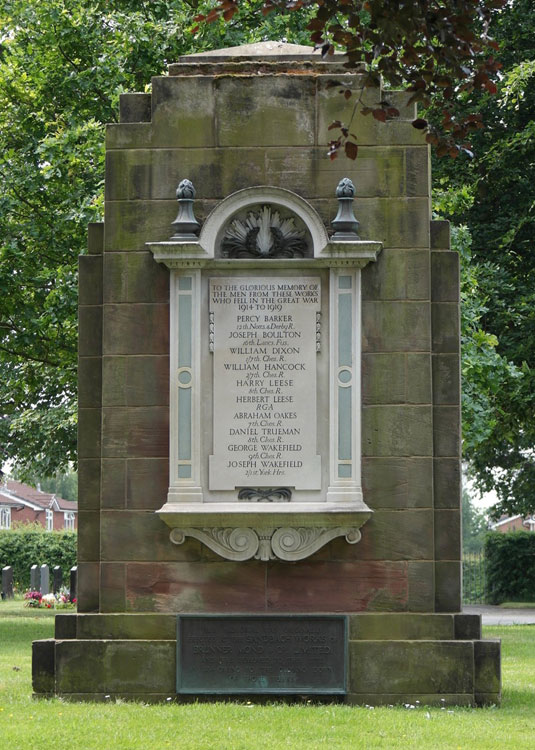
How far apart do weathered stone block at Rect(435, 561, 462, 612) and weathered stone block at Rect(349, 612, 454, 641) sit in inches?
8.4

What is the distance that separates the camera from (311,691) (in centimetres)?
1116

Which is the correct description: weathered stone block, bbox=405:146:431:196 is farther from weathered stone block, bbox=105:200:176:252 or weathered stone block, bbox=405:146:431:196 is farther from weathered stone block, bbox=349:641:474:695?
weathered stone block, bbox=349:641:474:695

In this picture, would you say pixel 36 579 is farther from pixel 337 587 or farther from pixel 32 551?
pixel 337 587

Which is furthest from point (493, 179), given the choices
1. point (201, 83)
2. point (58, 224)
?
point (201, 83)

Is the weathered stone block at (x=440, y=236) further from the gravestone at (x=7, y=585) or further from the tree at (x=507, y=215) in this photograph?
the gravestone at (x=7, y=585)

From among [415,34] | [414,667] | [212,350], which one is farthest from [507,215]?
[415,34]

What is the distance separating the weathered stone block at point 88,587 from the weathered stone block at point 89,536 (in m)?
0.07

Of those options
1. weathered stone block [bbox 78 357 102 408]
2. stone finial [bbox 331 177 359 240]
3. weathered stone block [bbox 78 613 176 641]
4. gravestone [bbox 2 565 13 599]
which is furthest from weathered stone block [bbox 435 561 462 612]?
gravestone [bbox 2 565 13 599]

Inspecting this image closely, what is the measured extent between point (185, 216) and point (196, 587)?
3087 mm

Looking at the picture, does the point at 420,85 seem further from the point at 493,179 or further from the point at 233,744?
the point at 493,179

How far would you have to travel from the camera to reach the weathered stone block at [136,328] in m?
11.7

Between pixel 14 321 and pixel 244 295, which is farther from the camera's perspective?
pixel 14 321

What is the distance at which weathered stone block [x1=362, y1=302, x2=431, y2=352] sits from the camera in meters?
11.5

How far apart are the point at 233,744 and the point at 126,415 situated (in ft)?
11.0
